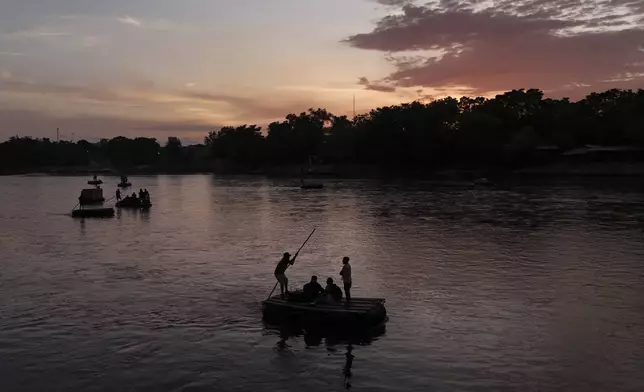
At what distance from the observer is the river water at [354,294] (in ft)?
61.5

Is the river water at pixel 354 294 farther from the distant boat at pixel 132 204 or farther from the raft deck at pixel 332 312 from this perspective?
the distant boat at pixel 132 204

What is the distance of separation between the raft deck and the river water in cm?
76

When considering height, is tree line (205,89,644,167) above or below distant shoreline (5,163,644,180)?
above

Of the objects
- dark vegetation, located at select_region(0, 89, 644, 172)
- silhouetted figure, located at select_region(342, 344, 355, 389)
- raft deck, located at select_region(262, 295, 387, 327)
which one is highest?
dark vegetation, located at select_region(0, 89, 644, 172)

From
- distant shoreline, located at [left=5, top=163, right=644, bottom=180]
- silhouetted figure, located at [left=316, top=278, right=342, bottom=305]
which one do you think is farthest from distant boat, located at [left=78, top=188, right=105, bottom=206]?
distant shoreline, located at [left=5, top=163, right=644, bottom=180]

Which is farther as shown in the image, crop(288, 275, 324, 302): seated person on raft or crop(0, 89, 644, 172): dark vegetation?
crop(0, 89, 644, 172): dark vegetation

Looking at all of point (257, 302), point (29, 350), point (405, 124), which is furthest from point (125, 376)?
point (405, 124)

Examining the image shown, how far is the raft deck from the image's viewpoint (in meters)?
22.0

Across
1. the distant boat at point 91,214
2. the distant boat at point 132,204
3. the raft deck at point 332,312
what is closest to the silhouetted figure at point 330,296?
the raft deck at point 332,312

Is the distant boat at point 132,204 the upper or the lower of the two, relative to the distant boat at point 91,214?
upper

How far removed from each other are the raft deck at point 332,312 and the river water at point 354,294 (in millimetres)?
761

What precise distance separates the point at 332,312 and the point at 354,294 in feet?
23.0

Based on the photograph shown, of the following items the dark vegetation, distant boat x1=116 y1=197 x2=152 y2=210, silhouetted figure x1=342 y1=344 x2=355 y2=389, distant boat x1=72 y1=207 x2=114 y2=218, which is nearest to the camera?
silhouetted figure x1=342 y1=344 x2=355 y2=389

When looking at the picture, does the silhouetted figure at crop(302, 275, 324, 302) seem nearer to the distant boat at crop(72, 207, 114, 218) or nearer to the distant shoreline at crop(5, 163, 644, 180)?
the distant boat at crop(72, 207, 114, 218)
